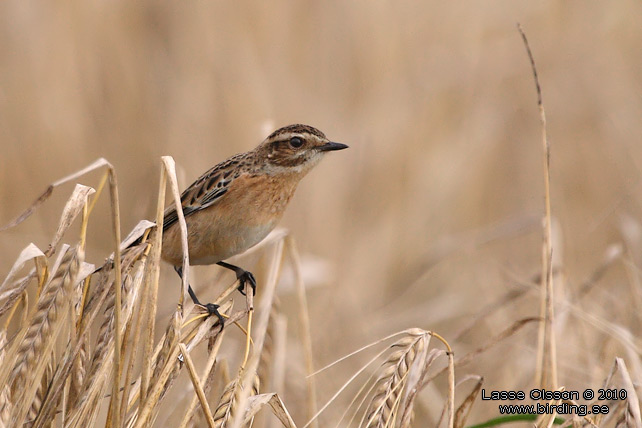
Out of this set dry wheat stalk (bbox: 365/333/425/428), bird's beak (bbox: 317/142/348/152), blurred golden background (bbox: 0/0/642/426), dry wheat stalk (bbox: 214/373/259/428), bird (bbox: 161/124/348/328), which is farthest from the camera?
blurred golden background (bbox: 0/0/642/426)

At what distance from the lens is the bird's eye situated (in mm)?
4828

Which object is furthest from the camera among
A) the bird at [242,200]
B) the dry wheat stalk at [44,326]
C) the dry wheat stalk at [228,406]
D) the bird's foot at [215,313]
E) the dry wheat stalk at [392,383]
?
the bird at [242,200]

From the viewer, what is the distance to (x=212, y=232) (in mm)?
4531

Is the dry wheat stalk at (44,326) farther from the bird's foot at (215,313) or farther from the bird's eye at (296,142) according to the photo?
the bird's eye at (296,142)

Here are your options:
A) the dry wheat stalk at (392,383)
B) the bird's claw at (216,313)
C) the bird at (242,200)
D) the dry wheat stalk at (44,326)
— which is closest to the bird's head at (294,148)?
the bird at (242,200)

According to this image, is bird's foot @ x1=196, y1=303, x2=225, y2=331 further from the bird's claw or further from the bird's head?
the bird's head

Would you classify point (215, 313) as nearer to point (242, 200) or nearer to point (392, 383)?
point (392, 383)

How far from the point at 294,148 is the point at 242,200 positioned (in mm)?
501

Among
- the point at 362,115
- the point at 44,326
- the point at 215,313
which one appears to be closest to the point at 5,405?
the point at 44,326

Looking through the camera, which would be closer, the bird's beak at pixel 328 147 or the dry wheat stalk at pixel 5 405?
the dry wheat stalk at pixel 5 405

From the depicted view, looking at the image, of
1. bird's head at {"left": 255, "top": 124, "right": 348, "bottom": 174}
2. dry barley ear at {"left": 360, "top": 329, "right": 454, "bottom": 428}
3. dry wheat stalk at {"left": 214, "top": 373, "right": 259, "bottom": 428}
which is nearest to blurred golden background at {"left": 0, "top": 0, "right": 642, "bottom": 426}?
bird's head at {"left": 255, "top": 124, "right": 348, "bottom": 174}

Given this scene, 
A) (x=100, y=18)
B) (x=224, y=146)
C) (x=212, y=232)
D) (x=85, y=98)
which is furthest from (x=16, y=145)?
(x=212, y=232)

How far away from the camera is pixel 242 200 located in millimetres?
4676

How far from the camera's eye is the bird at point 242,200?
14.8 feet
